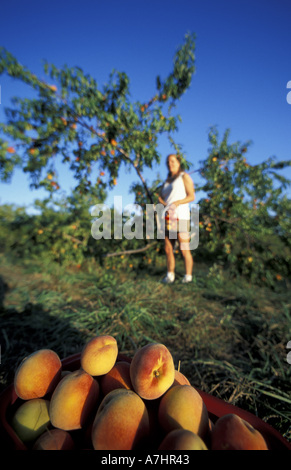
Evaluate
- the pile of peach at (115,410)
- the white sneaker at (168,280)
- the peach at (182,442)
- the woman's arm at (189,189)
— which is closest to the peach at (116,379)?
the pile of peach at (115,410)

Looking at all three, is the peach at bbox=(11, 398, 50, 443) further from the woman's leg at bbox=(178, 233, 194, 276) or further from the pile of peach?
the woman's leg at bbox=(178, 233, 194, 276)

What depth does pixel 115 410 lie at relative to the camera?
2.14 ft

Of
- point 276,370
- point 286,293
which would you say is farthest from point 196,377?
point 286,293

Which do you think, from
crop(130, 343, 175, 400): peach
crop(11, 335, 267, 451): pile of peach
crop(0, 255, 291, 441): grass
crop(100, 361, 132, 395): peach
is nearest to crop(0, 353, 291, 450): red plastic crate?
crop(11, 335, 267, 451): pile of peach

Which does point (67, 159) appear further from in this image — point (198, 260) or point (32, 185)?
point (198, 260)

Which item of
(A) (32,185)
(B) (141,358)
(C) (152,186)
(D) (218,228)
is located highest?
(C) (152,186)

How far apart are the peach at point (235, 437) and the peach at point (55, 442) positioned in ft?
1.56

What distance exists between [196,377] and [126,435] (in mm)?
1313

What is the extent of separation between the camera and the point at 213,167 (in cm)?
462

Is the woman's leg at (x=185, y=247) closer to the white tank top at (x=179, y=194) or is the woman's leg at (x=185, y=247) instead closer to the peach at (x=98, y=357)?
the white tank top at (x=179, y=194)

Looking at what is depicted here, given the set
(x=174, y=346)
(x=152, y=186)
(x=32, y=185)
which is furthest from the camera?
(x=152, y=186)

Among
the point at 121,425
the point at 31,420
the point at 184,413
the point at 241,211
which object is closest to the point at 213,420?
the point at 184,413

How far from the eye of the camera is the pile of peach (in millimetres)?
607

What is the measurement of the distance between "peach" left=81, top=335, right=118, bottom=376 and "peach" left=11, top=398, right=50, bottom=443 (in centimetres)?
19
